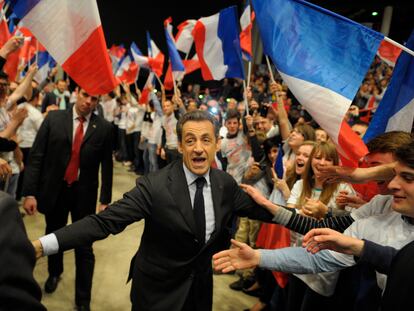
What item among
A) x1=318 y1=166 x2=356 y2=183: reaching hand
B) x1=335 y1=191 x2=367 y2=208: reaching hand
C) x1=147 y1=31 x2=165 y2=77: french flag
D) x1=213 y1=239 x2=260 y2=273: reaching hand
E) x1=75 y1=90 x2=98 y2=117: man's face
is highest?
x1=147 y1=31 x2=165 y2=77: french flag

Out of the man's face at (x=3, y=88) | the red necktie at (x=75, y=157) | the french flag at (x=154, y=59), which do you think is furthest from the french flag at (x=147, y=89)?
the red necktie at (x=75, y=157)

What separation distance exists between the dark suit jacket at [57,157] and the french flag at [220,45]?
1912mm

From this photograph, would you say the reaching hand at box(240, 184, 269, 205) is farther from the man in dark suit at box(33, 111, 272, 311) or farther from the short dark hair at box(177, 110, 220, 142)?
the short dark hair at box(177, 110, 220, 142)

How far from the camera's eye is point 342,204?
2602 millimetres

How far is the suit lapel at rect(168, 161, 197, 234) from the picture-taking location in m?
2.07

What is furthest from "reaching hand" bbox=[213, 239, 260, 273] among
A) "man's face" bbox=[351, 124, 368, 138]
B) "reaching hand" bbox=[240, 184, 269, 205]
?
"man's face" bbox=[351, 124, 368, 138]

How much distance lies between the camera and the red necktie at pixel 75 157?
10.9ft

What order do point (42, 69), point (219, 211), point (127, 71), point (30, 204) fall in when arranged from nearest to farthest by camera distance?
point (219, 211), point (30, 204), point (42, 69), point (127, 71)

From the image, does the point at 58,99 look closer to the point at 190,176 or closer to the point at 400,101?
the point at 190,176

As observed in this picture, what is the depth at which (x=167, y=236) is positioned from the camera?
6.89 feet

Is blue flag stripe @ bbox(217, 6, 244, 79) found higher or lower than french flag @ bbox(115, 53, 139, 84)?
higher

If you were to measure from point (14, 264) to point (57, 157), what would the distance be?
2.54 m

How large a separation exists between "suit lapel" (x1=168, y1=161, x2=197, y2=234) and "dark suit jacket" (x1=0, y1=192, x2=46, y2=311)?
1.14 meters

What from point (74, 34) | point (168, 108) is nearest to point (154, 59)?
point (168, 108)
